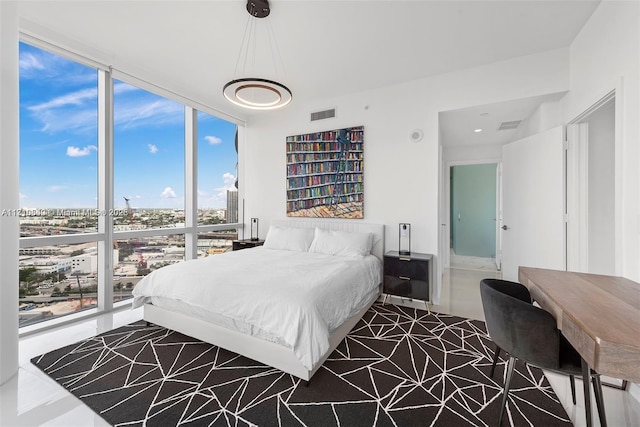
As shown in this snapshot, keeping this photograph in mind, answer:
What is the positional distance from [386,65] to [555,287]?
9.33 ft

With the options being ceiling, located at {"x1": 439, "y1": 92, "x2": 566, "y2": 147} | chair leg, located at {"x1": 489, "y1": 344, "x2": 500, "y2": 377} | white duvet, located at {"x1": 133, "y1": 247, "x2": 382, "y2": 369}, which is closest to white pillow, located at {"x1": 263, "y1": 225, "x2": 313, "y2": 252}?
white duvet, located at {"x1": 133, "y1": 247, "x2": 382, "y2": 369}

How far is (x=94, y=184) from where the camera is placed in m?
3.06

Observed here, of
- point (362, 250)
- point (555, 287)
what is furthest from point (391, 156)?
point (555, 287)

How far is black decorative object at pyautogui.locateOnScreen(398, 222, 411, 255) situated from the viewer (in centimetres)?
354

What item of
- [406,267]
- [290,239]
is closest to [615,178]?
[406,267]

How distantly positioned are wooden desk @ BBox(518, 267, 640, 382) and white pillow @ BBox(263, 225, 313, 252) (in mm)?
2532

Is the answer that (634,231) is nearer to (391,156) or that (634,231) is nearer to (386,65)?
(391,156)

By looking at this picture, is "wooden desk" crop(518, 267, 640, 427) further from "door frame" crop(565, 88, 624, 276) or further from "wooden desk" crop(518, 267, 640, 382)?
"door frame" crop(565, 88, 624, 276)

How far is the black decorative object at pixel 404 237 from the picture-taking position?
3535 mm

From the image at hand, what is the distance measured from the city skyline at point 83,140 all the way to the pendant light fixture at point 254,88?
1.57 m

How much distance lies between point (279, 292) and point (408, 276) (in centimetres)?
190

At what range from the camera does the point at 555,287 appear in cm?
150

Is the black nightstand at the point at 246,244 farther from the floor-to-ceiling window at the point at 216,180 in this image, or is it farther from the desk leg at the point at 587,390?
the desk leg at the point at 587,390

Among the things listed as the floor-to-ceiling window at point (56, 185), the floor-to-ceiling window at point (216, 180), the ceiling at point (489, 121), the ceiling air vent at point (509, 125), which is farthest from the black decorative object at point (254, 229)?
the ceiling air vent at point (509, 125)
